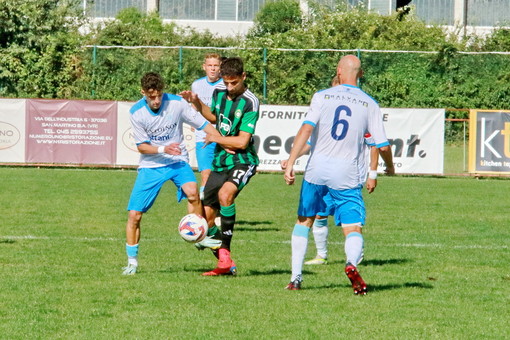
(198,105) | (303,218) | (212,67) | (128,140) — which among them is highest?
(212,67)

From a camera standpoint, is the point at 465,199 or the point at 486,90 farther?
the point at 486,90

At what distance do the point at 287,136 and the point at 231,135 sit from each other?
14768 mm

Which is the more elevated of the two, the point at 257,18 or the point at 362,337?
the point at 257,18

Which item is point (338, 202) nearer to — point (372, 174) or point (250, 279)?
point (372, 174)

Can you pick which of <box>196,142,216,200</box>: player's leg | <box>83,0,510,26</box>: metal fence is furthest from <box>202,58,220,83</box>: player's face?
<box>83,0,510,26</box>: metal fence

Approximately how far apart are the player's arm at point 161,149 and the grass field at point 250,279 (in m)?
1.14

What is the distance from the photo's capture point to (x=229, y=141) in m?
9.58

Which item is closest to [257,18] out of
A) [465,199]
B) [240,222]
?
[465,199]

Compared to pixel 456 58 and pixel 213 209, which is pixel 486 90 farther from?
pixel 213 209

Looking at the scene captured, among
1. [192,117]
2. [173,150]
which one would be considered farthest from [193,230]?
[192,117]

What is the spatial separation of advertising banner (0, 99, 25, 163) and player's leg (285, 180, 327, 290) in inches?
681

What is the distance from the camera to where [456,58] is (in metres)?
30.6

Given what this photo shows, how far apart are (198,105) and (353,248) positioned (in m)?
2.38

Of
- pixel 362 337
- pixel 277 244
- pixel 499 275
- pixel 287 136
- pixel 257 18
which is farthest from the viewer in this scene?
pixel 257 18
